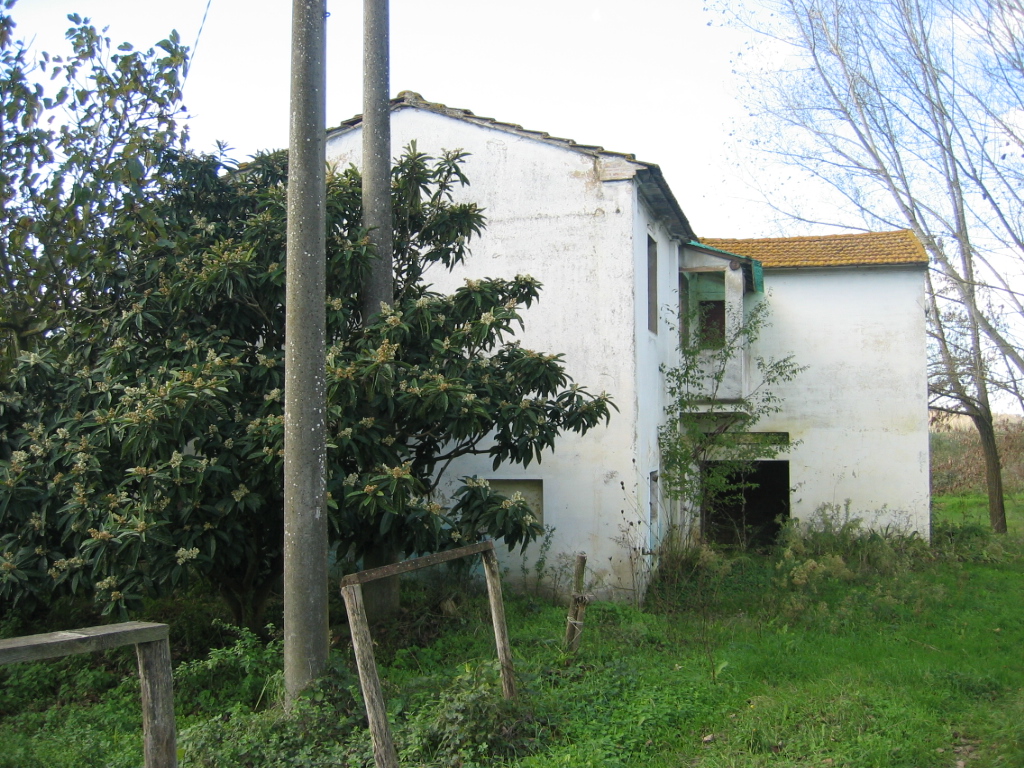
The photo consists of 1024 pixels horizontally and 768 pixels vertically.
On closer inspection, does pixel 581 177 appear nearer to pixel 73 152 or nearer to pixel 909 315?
pixel 73 152

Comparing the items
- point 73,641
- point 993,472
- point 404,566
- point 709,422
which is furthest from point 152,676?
point 993,472

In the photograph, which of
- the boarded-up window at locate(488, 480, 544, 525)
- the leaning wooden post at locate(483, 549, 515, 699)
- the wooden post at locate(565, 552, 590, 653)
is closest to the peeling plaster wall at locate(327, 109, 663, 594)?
the boarded-up window at locate(488, 480, 544, 525)

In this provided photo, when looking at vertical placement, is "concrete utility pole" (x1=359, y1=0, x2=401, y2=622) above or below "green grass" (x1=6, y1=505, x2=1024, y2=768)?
above

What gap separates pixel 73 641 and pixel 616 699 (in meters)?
4.07

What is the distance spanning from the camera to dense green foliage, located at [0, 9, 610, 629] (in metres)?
6.45

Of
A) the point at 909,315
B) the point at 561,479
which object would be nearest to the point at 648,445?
the point at 561,479

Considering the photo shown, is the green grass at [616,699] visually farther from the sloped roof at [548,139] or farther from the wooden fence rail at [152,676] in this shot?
the sloped roof at [548,139]

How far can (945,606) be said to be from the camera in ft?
36.3

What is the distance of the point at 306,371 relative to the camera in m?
5.69

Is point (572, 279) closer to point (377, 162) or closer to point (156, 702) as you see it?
point (377, 162)

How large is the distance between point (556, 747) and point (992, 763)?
280cm

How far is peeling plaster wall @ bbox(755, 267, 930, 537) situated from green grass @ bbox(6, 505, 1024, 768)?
6179mm

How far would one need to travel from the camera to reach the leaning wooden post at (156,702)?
3.71m

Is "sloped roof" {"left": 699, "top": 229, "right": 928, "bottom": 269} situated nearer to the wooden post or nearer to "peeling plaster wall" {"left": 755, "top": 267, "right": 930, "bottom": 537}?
"peeling plaster wall" {"left": 755, "top": 267, "right": 930, "bottom": 537}
